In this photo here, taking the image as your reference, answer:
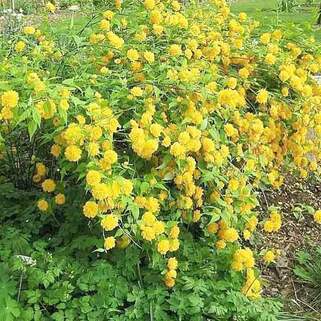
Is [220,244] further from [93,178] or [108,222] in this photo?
[93,178]

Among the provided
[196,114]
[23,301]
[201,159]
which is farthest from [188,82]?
[23,301]

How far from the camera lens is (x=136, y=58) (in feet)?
10.8

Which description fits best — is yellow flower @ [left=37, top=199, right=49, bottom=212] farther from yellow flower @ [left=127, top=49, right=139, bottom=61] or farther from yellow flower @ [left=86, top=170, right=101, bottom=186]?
yellow flower @ [left=127, top=49, right=139, bottom=61]

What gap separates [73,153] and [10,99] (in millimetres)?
312

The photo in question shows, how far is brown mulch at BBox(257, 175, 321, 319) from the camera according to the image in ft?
12.1

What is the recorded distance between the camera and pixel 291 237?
418 centimetres

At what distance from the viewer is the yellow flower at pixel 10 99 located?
2648mm

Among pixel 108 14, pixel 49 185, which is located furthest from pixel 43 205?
pixel 108 14

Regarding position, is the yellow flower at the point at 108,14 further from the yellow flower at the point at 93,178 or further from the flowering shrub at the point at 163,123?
the yellow flower at the point at 93,178

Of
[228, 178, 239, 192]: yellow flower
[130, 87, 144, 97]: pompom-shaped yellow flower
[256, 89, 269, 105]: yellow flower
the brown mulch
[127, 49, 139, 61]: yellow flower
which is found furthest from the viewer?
the brown mulch

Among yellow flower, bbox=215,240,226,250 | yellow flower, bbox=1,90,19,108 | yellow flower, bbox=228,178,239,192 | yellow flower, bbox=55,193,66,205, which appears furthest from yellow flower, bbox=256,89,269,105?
yellow flower, bbox=1,90,19,108

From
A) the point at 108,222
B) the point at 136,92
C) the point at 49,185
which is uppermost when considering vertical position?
the point at 136,92

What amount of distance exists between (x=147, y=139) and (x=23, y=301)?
85cm

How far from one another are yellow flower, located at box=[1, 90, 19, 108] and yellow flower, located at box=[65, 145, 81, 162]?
27 cm
